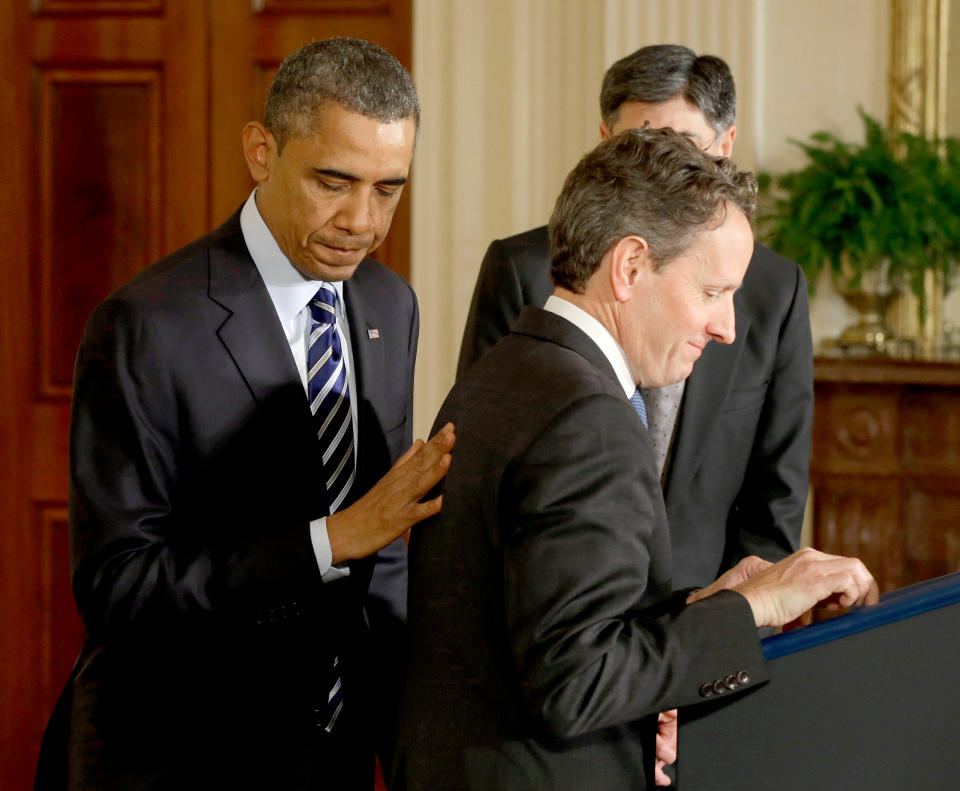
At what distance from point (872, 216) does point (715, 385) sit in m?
1.74

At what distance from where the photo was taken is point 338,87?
1.75m

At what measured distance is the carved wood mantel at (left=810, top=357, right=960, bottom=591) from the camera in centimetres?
362

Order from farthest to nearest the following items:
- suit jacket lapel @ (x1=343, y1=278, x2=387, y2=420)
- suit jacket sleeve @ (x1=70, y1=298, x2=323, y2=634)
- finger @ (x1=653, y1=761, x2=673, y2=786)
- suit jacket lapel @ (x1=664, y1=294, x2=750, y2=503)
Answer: suit jacket lapel @ (x1=664, y1=294, x2=750, y2=503), suit jacket lapel @ (x1=343, y1=278, x2=387, y2=420), suit jacket sleeve @ (x1=70, y1=298, x2=323, y2=634), finger @ (x1=653, y1=761, x2=673, y2=786)

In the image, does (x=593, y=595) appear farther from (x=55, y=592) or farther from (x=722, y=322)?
(x=55, y=592)

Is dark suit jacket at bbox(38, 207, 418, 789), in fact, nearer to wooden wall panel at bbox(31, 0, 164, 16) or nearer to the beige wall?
the beige wall

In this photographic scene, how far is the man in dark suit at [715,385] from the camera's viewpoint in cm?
215

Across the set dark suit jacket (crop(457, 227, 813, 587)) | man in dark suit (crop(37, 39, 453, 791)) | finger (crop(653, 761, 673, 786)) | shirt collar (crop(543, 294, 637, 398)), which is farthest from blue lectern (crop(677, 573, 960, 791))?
dark suit jacket (crop(457, 227, 813, 587))

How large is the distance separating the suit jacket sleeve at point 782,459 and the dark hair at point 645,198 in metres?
0.79

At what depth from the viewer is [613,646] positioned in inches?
51.0

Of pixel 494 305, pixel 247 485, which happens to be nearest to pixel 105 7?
pixel 494 305

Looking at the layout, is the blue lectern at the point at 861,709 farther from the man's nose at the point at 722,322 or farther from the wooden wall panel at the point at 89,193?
the wooden wall panel at the point at 89,193

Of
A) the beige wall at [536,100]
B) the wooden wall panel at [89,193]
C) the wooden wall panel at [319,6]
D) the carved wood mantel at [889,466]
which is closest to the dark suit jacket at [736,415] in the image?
the carved wood mantel at [889,466]

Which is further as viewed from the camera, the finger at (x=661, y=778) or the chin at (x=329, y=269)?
the chin at (x=329, y=269)

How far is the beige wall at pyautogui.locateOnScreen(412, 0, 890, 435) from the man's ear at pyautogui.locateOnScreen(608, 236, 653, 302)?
242 cm
